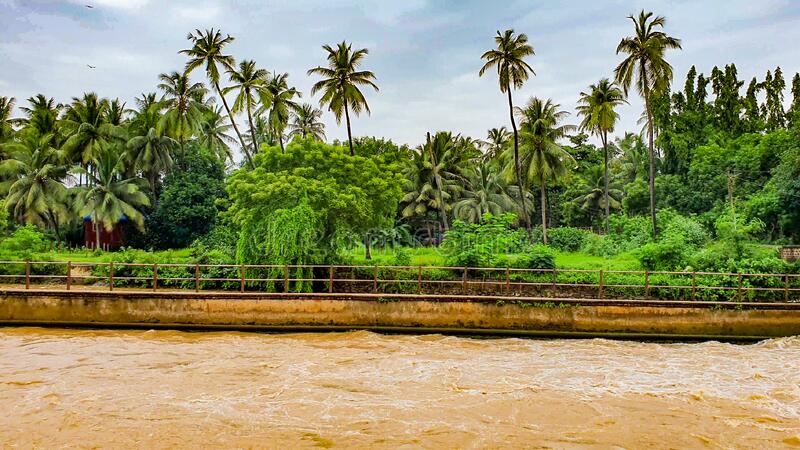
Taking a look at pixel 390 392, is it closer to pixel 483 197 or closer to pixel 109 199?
pixel 483 197

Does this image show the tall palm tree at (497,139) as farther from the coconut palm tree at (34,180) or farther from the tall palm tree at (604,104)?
the coconut palm tree at (34,180)

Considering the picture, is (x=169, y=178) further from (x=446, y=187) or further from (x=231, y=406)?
(x=231, y=406)

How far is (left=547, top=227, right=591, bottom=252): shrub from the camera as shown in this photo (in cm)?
3325

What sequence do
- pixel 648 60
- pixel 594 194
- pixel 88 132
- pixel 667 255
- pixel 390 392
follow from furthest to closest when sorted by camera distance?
pixel 594 194
pixel 88 132
pixel 648 60
pixel 667 255
pixel 390 392

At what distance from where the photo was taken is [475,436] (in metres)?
8.43

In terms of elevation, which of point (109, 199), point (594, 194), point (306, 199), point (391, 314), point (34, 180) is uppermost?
point (34, 180)

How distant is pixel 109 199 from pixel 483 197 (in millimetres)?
26149

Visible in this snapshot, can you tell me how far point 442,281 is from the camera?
16031 millimetres

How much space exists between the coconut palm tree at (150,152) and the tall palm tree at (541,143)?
24.6 meters

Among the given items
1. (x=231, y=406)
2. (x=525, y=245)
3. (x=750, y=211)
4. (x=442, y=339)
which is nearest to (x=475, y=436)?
(x=231, y=406)

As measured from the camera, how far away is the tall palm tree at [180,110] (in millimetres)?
33906

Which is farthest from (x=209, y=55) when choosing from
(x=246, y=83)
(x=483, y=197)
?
(x=483, y=197)

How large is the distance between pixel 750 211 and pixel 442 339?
79.5 feet

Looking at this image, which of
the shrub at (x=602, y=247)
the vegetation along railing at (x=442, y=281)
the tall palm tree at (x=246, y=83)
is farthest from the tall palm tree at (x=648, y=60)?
the tall palm tree at (x=246, y=83)
